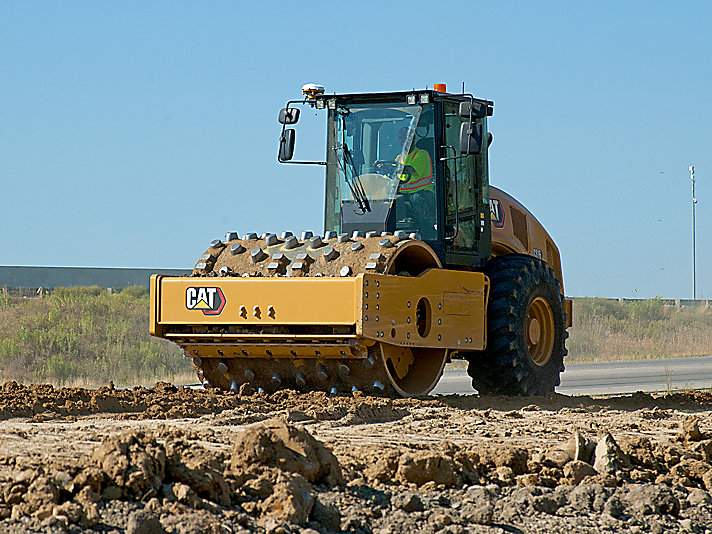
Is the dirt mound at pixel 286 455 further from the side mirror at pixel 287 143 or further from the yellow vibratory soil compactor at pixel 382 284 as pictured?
the side mirror at pixel 287 143

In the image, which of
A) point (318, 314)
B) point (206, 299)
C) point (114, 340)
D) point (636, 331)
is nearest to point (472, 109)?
point (318, 314)

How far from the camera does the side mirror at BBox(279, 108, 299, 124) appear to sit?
38.7 feet

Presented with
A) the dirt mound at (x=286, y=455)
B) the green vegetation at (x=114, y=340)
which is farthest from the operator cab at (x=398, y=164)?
the green vegetation at (x=114, y=340)

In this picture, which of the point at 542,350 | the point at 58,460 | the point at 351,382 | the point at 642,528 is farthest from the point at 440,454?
the point at 542,350

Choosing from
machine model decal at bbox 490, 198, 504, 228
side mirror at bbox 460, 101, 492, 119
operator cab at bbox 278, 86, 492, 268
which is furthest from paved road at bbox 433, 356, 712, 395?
side mirror at bbox 460, 101, 492, 119

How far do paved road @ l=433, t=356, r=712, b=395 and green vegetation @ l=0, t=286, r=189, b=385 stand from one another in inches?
187

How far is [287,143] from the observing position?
11.9 metres

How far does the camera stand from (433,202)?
38.0 feet

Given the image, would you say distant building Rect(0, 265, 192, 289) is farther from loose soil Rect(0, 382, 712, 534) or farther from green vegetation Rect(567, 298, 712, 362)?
loose soil Rect(0, 382, 712, 534)

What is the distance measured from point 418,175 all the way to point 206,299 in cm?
261

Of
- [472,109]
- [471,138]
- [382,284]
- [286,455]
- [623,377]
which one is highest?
[472,109]

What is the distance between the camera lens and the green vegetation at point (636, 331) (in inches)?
1200

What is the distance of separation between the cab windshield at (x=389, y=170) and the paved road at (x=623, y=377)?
530 centimetres

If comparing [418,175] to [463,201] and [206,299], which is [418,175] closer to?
[463,201]
